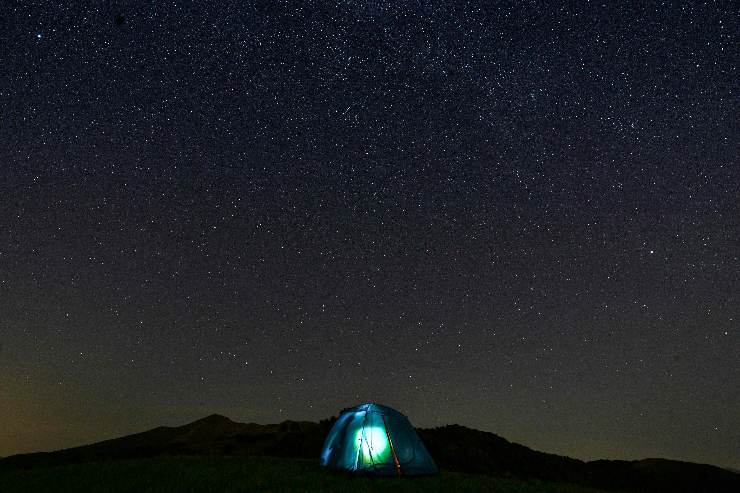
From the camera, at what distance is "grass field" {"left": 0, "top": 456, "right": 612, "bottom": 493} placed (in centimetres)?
1327

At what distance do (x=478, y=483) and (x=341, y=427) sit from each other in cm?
497

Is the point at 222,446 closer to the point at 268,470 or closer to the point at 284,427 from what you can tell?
the point at 284,427

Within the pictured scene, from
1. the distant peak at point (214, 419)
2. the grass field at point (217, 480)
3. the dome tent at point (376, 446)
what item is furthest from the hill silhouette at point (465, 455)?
the grass field at point (217, 480)

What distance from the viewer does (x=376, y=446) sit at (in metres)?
16.1

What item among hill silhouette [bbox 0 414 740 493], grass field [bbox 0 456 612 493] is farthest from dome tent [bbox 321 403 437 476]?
hill silhouette [bbox 0 414 740 493]

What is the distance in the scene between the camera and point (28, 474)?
16.8m

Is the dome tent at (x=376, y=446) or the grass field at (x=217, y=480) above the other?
the dome tent at (x=376, y=446)

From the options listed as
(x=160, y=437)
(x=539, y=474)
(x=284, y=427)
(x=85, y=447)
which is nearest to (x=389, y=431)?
(x=539, y=474)

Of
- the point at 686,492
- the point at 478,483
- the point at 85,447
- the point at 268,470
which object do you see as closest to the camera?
the point at 478,483

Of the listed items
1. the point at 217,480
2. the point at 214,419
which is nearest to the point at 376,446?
the point at 217,480

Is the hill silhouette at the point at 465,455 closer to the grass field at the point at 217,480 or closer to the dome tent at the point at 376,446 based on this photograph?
the dome tent at the point at 376,446

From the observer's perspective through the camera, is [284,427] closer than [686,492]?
No

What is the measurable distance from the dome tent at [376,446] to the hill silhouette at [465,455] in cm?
1867

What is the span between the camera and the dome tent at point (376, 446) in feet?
51.7
